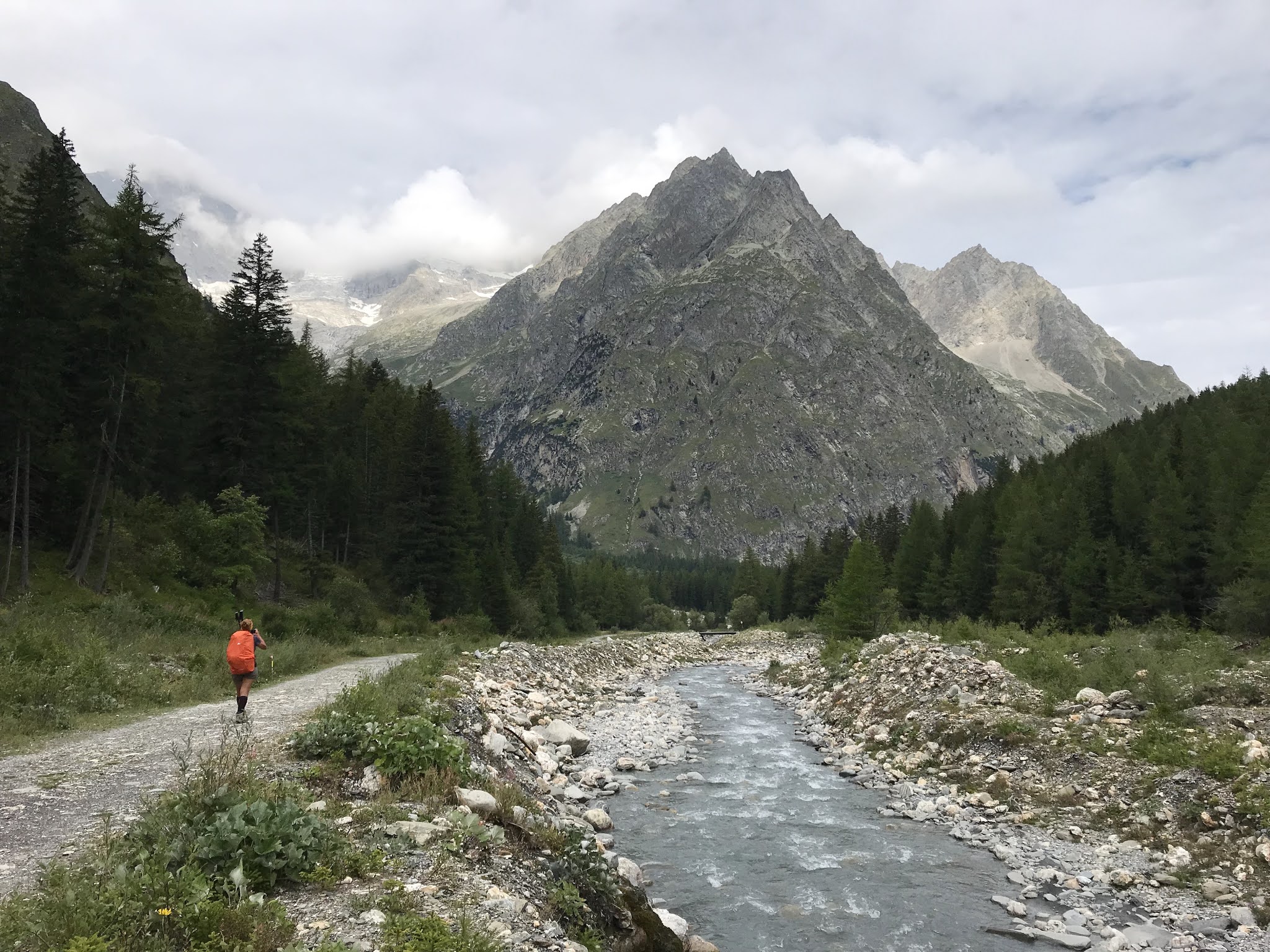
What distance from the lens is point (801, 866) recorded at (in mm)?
15031

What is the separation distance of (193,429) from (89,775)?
132 ft

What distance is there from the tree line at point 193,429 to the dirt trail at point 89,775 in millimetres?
18688

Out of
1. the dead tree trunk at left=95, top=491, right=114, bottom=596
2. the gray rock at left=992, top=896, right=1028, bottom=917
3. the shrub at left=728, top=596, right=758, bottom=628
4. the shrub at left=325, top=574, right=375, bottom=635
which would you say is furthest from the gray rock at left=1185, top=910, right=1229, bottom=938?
the shrub at left=728, top=596, right=758, bottom=628

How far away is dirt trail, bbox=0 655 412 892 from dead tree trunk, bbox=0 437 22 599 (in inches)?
618

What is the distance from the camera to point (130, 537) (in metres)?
36.9

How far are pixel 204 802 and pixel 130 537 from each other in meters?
36.8

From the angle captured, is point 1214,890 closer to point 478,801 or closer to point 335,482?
point 478,801

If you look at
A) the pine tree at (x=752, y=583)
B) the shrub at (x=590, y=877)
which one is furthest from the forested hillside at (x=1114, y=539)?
the pine tree at (x=752, y=583)

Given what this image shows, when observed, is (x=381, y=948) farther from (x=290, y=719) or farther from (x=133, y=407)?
(x=133, y=407)

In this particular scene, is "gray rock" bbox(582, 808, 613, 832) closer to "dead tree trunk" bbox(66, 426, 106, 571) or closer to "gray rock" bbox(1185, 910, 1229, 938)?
"gray rock" bbox(1185, 910, 1229, 938)

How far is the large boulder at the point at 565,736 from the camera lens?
23.9m

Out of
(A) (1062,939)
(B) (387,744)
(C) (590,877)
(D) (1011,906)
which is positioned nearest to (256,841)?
(C) (590,877)

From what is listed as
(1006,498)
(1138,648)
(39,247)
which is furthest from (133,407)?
(1006,498)

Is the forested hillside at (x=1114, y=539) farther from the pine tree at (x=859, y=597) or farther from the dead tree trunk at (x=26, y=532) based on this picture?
the dead tree trunk at (x=26, y=532)
